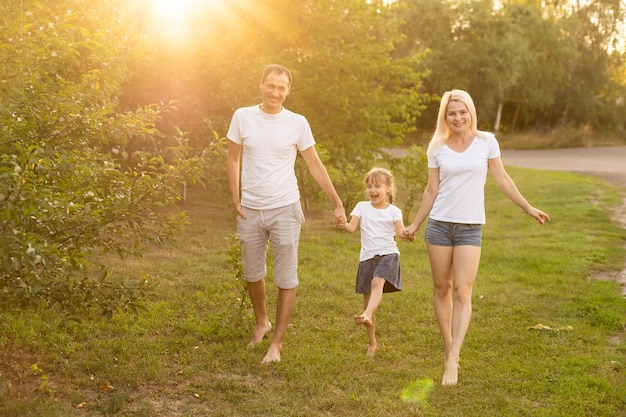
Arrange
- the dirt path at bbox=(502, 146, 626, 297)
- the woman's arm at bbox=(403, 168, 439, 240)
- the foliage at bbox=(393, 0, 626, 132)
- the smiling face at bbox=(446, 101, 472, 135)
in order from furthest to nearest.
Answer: the foliage at bbox=(393, 0, 626, 132), the dirt path at bbox=(502, 146, 626, 297), the woman's arm at bbox=(403, 168, 439, 240), the smiling face at bbox=(446, 101, 472, 135)

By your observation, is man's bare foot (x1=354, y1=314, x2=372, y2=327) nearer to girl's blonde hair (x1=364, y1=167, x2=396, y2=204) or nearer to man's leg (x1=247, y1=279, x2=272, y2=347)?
man's leg (x1=247, y1=279, x2=272, y2=347)

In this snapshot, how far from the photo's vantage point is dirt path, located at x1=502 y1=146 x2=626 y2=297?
19.7 meters

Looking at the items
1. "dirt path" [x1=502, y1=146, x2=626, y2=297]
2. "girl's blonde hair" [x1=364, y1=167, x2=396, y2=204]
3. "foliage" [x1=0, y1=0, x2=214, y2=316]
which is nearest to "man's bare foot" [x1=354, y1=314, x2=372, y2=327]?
"girl's blonde hair" [x1=364, y1=167, x2=396, y2=204]

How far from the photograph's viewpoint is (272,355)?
5258mm

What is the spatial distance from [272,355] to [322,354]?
1.56 ft

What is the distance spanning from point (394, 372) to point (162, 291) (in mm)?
3088

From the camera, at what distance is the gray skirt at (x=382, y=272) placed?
5.42 meters

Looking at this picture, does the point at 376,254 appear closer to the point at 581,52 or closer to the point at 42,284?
the point at 42,284

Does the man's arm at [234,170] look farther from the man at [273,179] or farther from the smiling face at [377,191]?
the smiling face at [377,191]

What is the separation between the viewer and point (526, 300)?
24.9 ft

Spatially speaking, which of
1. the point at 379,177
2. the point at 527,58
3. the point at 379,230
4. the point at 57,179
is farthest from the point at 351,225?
the point at 527,58

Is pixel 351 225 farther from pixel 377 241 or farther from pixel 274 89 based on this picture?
pixel 274 89

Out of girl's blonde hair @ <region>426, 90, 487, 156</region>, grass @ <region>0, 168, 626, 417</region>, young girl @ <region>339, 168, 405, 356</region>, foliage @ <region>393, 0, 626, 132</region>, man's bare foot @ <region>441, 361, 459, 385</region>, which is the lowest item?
grass @ <region>0, 168, 626, 417</region>

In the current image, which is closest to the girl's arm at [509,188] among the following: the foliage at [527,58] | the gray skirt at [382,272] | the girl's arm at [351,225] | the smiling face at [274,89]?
the gray skirt at [382,272]
